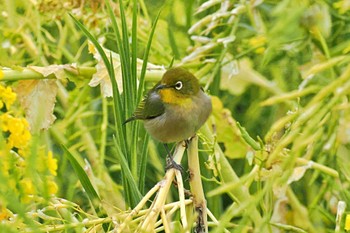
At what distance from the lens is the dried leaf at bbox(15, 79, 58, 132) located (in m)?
1.71

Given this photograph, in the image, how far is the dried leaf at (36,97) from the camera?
1709mm

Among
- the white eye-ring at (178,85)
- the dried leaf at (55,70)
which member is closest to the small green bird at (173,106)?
the white eye-ring at (178,85)

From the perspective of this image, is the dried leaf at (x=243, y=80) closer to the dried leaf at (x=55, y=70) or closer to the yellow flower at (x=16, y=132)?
the dried leaf at (x=55, y=70)

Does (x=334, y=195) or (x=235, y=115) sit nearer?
(x=334, y=195)

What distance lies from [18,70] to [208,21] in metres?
0.43

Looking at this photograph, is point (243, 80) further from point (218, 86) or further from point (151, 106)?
point (151, 106)

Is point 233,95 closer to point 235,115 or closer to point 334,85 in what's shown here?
point 235,115

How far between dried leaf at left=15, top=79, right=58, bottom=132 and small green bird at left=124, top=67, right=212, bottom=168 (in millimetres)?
166

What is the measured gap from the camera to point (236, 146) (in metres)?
2.02

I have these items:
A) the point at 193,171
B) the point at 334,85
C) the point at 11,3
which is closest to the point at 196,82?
the point at 193,171

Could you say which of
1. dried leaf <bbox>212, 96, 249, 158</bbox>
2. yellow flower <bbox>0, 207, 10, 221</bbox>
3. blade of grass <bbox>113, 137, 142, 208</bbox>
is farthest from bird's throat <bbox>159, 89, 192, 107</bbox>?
yellow flower <bbox>0, 207, 10, 221</bbox>

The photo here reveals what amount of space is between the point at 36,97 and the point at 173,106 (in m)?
0.26

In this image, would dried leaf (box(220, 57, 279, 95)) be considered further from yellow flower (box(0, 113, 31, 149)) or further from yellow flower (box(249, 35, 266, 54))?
yellow flower (box(0, 113, 31, 149))

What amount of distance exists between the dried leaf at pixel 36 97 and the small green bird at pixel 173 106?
6.5 inches
